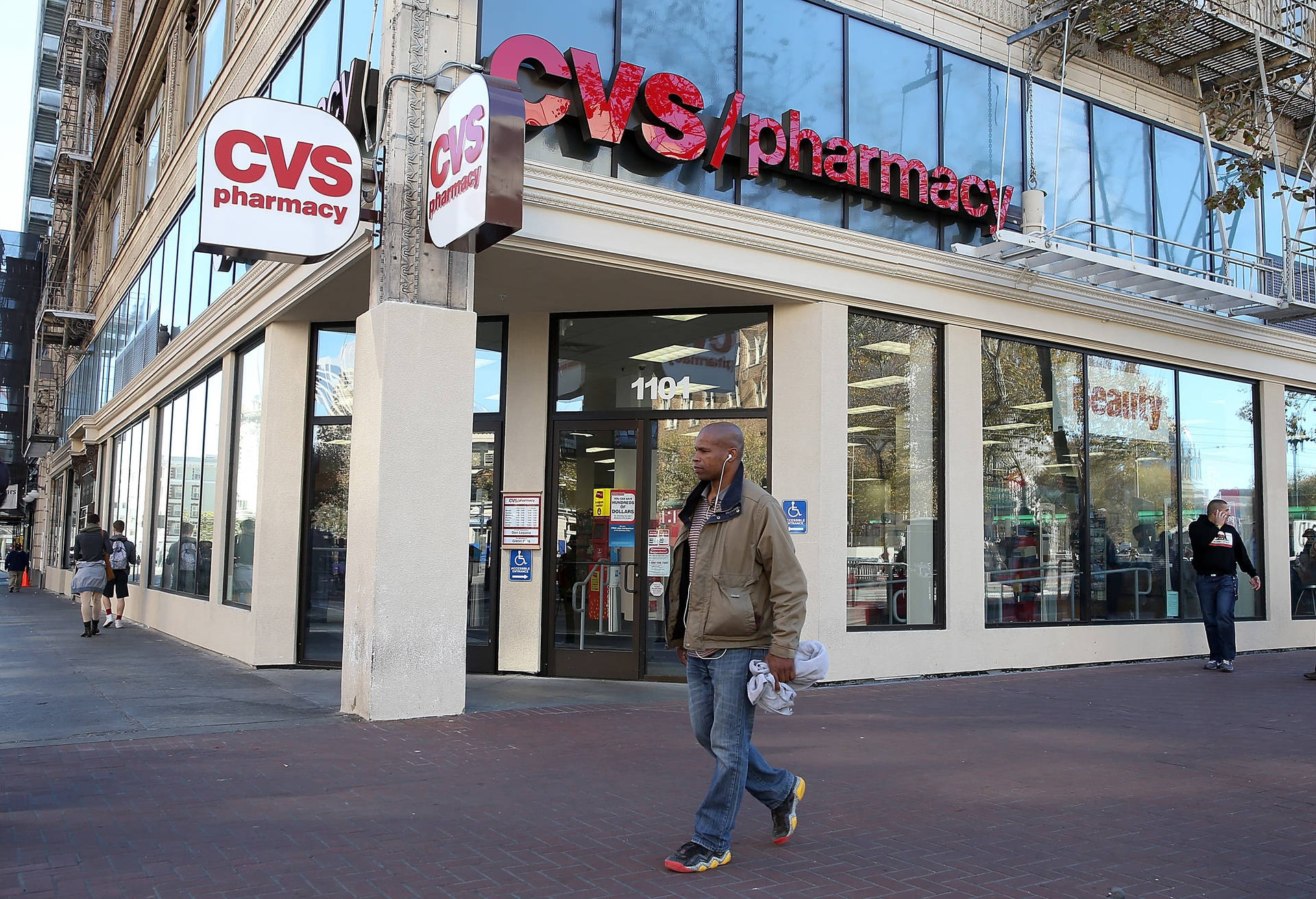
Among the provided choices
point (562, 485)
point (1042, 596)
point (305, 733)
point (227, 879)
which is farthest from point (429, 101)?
point (1042, 596)

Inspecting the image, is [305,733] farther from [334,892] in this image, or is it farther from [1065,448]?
[1065,448]

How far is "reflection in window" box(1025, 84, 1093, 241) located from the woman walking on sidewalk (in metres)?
13.4

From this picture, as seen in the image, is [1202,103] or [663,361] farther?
[1202,103]

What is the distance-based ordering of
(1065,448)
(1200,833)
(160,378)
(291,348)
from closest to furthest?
(1200,833)
(291,348)
(1065,448)
(160,378)

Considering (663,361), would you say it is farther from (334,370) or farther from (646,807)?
(646,807)

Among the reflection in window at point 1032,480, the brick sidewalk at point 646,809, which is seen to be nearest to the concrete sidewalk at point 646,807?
the brick sidewalk at point 646,809

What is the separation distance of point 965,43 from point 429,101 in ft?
21.2

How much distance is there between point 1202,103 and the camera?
1252cm

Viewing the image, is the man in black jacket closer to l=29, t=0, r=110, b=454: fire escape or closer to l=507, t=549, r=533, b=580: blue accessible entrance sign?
l=507, t=549, r=533, b=580: blue accessible entrance sign

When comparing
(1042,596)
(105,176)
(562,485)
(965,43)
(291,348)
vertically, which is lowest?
(1042,596)

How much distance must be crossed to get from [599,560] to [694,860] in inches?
253

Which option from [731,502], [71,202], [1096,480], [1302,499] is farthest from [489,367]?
[71,202]

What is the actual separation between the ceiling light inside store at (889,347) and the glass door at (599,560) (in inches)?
99.7

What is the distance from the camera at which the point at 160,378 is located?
58.8ft
